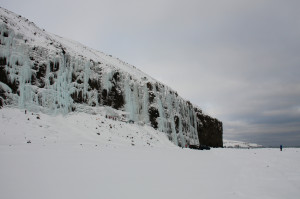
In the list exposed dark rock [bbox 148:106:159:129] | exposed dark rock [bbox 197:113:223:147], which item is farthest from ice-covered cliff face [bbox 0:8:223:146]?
exposed dark rock [bbox 197:113:223:147]

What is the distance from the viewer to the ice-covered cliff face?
1014 inches

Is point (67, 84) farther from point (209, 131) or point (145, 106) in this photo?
point (209, 131)

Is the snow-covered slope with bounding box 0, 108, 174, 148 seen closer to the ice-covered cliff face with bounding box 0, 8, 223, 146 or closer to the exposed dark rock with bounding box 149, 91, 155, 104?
the ice-covered cliff face with bounding box 0, 8, 223, 146

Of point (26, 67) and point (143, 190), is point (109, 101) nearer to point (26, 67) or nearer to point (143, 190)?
point (26, 67)

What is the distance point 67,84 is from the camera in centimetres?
3198

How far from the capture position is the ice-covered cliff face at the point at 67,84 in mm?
25750

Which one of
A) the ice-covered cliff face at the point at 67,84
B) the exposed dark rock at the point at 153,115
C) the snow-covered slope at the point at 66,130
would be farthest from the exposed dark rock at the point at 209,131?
the snow-covered slope at the point at 66,130

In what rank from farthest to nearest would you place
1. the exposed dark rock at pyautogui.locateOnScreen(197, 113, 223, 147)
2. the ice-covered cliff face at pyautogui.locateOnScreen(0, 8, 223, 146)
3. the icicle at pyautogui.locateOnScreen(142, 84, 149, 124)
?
1. the exposed dark rock at pyautogui.locateOnScreen(197, 113, 223, 147)
2. the icicle at pyautogui.locateOnScreen(142, 84, 149, 124)
3. the ice-covered cliff face at pyautogui.locateOnScreen(0, 8, 223, 146)

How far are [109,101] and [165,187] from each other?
104 ft

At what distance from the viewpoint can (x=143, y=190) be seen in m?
7.24

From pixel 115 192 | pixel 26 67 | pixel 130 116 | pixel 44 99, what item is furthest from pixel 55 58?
pixel 115 192

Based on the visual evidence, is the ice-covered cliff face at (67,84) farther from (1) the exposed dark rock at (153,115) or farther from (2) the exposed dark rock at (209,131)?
(2) the exposed dark rock at (209,131)

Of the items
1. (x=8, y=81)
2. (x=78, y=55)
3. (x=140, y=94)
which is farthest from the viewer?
(x=140, y=94)

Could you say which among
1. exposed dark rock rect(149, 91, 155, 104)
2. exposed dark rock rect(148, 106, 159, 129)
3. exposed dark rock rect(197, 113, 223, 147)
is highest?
exposed dark rock rect(149, 91, 155, 104)
